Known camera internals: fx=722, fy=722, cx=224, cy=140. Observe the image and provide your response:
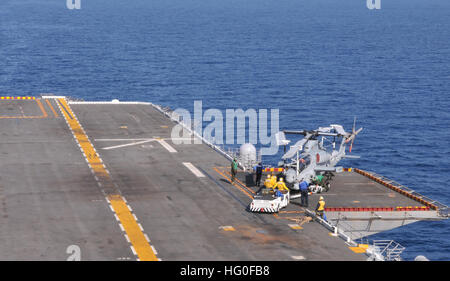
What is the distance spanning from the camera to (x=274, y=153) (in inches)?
3999

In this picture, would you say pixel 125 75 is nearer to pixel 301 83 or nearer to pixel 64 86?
pixel 64 86

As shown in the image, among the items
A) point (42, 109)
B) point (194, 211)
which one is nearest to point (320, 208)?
point (194, 211)

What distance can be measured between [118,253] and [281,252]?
9935mm

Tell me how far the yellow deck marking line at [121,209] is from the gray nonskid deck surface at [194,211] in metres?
0.66

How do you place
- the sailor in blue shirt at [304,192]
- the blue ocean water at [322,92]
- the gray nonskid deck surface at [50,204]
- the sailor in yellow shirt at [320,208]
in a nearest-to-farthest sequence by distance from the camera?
the gray nonskid deck surface at [50,204], the sailor in yellow shirt at [320,208], the sailor in blue shirt at [304,192], the blue ocean water at [322,92]

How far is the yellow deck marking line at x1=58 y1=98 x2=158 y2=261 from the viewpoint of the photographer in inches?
1744

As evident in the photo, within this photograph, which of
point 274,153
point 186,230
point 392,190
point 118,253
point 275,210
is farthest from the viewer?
point 274,153

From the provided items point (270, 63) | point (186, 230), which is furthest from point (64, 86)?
point (186, 230)

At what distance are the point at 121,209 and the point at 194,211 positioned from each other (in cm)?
539

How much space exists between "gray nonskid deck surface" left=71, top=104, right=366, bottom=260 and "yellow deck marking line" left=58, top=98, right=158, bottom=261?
663 mm

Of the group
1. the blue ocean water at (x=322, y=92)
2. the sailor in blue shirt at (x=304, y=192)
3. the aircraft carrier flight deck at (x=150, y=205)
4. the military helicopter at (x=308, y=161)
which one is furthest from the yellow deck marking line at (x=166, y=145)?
the blue ocean water at (x=322, y=92)

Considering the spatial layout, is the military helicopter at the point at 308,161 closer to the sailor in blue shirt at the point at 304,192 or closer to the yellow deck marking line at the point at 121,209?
the sailor in blue shirt at the point at 304,192

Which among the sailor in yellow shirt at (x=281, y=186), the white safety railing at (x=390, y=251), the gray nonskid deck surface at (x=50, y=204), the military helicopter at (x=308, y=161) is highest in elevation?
the military helicopter at (x=308, y=161)

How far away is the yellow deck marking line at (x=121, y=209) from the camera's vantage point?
44303 millimetres
